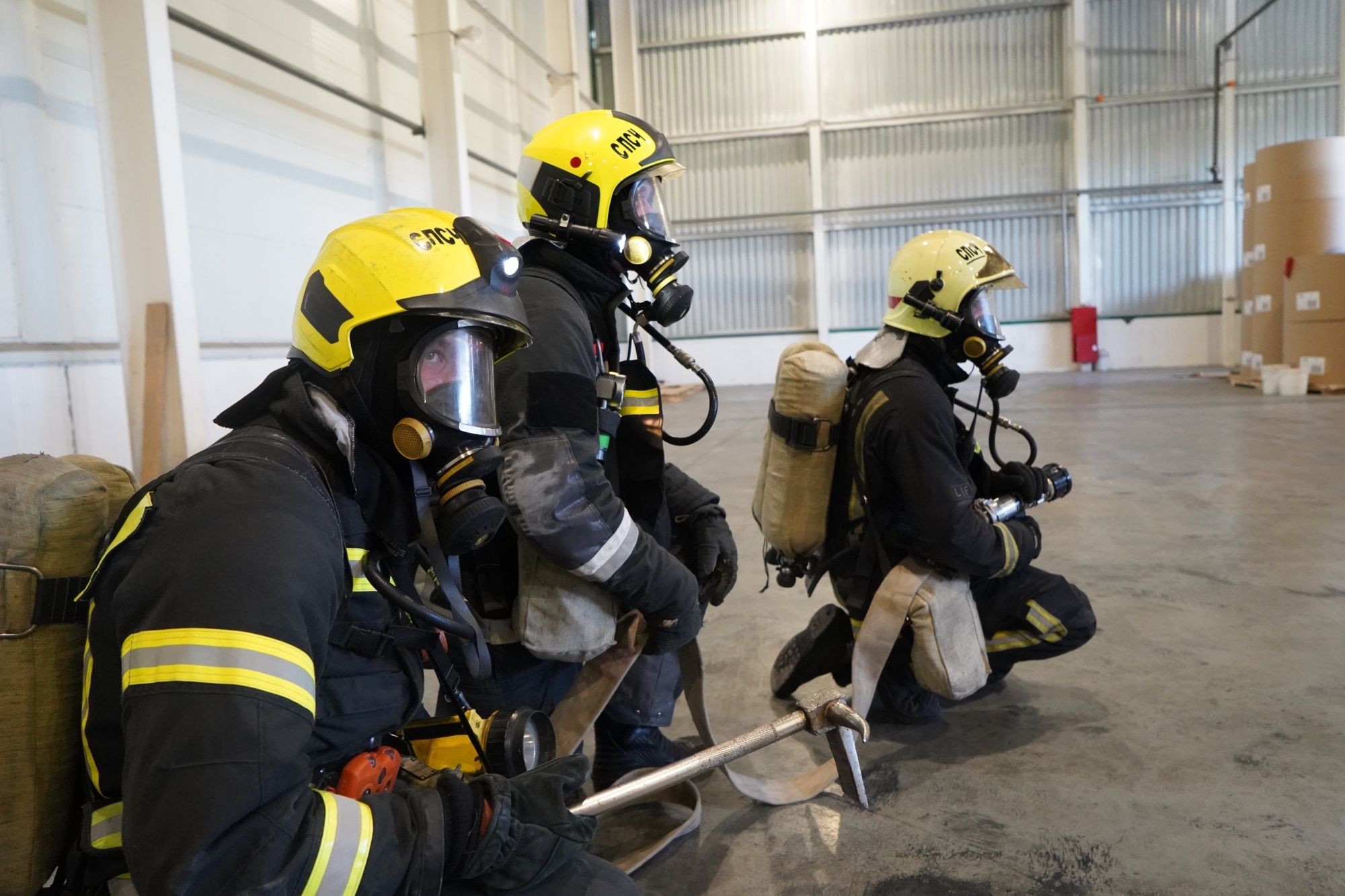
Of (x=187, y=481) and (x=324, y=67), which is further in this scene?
(x=324, y=67)

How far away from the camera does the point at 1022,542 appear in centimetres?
299

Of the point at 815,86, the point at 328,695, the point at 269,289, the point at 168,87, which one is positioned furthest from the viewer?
the point at 815,86

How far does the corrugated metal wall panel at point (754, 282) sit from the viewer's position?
664 inches

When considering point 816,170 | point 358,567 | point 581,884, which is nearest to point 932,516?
point 581,884

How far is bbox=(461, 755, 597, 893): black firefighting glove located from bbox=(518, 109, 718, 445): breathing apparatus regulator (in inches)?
41.1

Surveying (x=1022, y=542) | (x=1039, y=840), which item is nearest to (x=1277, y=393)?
(x=1022, y=542)

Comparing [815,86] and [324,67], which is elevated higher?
[815,86]

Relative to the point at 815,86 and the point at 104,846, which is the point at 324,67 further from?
the point at 815,86

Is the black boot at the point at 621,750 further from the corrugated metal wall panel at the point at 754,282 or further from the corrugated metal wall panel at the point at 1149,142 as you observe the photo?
the corrugated metal wall panel at the point at 1149,142

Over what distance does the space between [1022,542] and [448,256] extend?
7.18 ft

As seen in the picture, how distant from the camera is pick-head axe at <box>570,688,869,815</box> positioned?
1.83 metres

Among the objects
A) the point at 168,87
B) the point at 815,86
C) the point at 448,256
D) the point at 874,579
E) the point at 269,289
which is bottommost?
the point at 874,579

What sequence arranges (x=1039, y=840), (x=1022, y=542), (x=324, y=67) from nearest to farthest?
(x=1039, y=840) < (x=1022, y=542) < (x=324, y=67)

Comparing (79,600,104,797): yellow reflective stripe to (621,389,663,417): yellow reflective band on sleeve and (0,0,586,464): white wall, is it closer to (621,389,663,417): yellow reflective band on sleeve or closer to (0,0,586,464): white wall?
(621,389,663,417): yellow reflective band on sleeve
